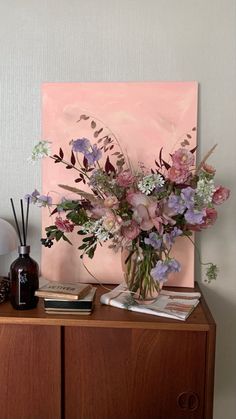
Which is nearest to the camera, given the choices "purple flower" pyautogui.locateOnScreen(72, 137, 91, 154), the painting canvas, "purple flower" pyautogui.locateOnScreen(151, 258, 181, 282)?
"purple flower" pyautogui.locateOnScreen(151, 258, 181, 282)

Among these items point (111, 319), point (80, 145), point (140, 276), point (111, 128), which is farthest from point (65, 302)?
point (111, 128)

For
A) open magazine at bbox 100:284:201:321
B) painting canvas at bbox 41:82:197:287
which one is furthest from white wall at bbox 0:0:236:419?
open magazine at bbox 100:284:201:321

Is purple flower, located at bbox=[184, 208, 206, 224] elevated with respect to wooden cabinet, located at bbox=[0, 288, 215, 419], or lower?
elevated

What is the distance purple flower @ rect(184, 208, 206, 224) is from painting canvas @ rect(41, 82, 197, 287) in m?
0.39

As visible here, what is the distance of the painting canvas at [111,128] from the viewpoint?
1488 mm

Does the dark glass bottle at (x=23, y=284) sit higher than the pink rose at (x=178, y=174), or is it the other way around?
the pink rose at (x=178, y=174)

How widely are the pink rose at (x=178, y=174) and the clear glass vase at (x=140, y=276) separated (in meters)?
0.25

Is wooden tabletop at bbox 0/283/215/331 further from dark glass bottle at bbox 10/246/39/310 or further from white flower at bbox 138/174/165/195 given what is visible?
white flower at bbox 138/174/165/195

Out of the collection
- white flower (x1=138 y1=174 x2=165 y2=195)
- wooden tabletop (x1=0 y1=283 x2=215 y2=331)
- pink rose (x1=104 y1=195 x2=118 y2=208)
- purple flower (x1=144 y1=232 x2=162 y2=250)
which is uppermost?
white flower (x1=138 y1=174 x2=165 y2=195)

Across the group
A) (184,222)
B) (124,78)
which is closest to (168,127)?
(124,78)

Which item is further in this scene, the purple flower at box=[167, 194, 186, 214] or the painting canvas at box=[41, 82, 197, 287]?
the painting canvas at box=[41, 82, 197, 287]

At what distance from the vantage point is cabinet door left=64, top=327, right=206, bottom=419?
115cm

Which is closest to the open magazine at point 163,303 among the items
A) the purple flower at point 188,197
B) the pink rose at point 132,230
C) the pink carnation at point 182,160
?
the pink rose at point 132,230

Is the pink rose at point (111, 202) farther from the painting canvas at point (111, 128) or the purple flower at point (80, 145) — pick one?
the painting canvas at point (111, 128)
